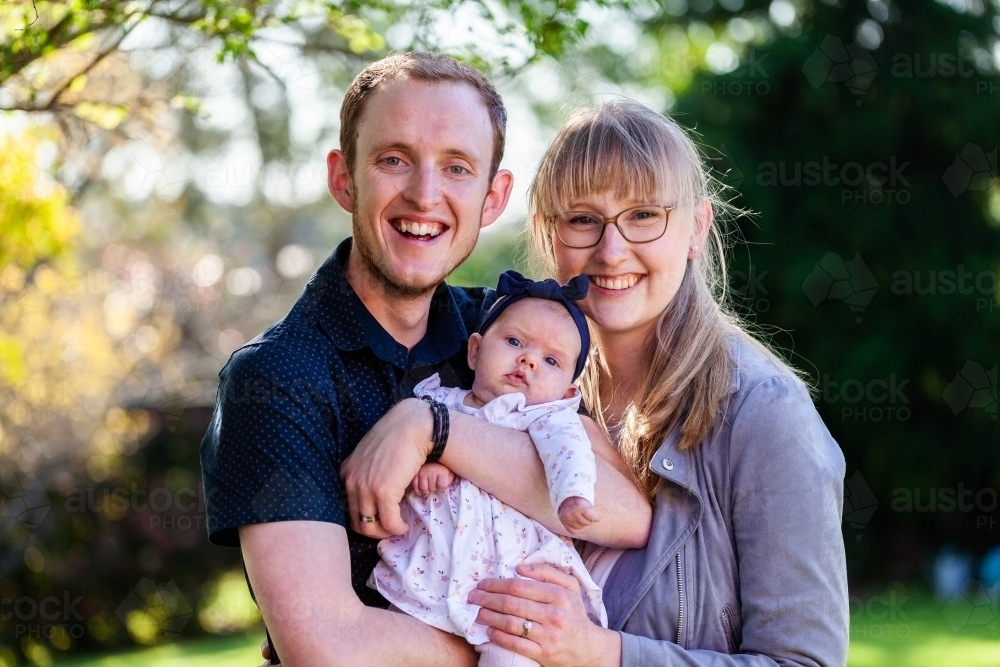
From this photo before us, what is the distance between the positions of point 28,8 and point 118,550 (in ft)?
23.4

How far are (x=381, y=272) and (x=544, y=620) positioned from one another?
108 cm

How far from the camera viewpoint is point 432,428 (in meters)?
2.58

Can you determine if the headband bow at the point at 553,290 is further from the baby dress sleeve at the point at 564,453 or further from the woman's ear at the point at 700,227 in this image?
the woman's ear at the point at 700,227

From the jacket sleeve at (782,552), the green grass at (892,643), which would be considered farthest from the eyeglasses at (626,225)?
the green grass at (892,643)

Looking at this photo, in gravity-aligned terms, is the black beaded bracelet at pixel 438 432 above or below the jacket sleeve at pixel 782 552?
above

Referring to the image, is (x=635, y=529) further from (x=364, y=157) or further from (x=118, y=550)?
(x=118, y=550)

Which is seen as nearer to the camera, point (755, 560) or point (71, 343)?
point (755, 560)

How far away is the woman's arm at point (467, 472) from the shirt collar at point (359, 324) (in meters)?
0.28

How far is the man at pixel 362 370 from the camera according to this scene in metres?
2.44

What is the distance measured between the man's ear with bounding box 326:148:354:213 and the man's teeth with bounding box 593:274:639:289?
0.79m

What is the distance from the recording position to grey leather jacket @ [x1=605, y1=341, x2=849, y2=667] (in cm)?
260

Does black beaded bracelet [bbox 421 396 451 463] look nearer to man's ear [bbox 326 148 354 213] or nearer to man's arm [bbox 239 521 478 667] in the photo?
man's arm [bbox 239 521 478 667]

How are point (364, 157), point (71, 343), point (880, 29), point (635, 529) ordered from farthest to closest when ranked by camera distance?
1. point (880, 29)
2. point (71, 343)
3. point (364, 157)
4. point (635, 529)

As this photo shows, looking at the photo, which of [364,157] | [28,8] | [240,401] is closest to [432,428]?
[240,401]
